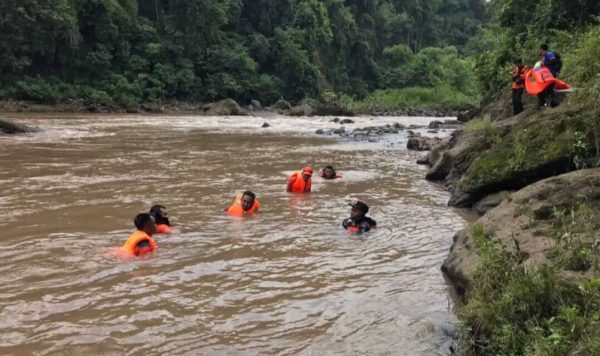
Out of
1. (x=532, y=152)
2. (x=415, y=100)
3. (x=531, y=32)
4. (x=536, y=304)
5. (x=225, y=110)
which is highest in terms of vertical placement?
(x=531, y=32)

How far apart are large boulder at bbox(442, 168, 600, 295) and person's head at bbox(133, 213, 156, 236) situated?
3.57 meters

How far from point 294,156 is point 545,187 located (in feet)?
38.3

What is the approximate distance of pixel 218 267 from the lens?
20.7 feet

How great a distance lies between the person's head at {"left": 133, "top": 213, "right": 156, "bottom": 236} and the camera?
7.00 metres

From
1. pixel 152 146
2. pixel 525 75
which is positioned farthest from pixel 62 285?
pixel 152 146

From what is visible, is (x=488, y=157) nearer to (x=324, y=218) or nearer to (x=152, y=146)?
(x=324, y=218)

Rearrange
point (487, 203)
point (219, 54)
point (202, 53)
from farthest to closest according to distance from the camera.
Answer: point (202, 53) < point (219, 54) < point (487, 203)

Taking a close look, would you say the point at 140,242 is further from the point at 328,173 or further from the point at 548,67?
the point at 548,67

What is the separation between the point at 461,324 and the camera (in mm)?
4246

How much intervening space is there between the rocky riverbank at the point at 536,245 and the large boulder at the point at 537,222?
10mm

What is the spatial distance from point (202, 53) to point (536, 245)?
49281 mm

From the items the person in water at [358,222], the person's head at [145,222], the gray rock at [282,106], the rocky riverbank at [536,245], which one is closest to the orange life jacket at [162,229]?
the person's head at [145,222]

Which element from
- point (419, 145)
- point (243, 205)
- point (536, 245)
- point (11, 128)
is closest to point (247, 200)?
point (243, 205)

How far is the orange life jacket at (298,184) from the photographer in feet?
36.2
